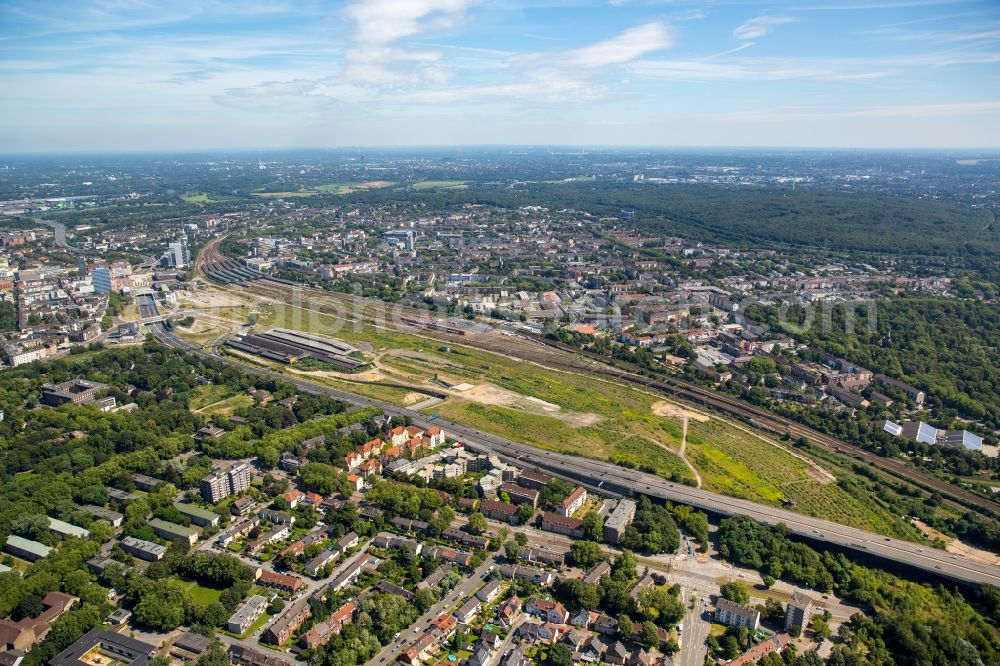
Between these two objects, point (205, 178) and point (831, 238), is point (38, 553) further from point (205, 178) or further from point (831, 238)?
point (205, 178)

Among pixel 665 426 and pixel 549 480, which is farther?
pixel 665 426

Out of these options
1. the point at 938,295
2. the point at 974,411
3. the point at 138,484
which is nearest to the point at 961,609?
the point at 974,411

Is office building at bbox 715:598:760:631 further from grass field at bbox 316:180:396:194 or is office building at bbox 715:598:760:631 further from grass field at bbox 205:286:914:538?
grass field at bbox 316:180:396:194

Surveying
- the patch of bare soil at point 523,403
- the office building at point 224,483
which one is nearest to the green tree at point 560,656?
the office building at point 224,483

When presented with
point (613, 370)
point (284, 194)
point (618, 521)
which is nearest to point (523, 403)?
point (613, 370)

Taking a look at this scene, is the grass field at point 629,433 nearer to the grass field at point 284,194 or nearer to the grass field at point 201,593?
the grass field at point 201,593
